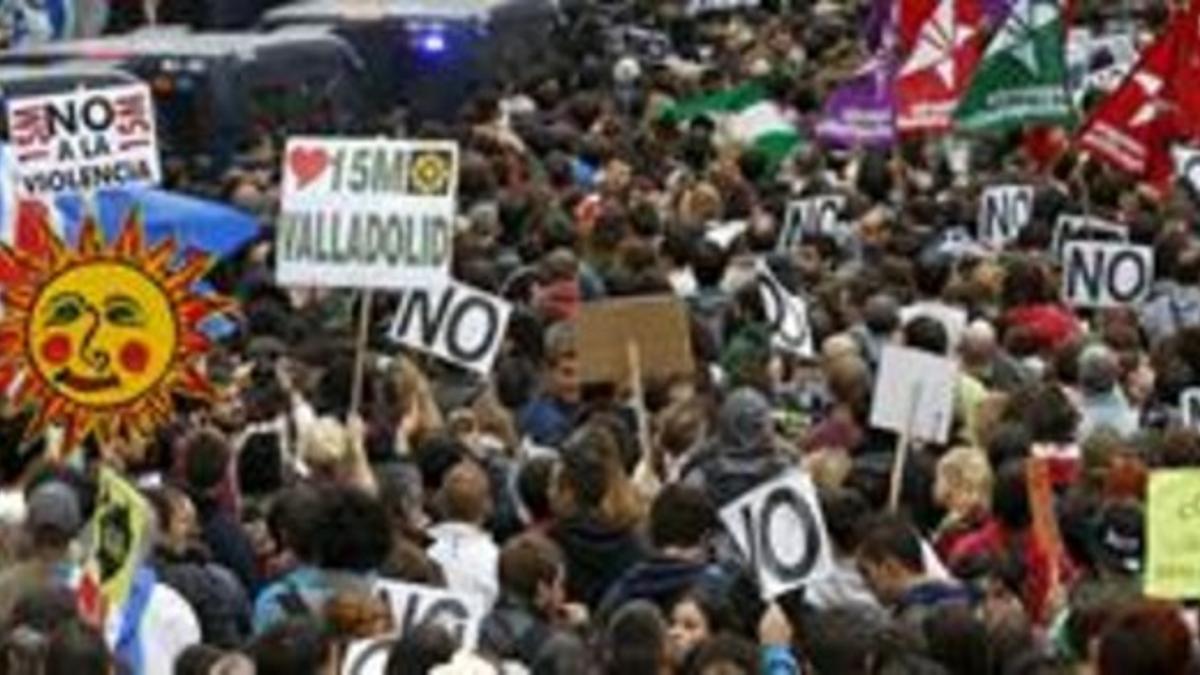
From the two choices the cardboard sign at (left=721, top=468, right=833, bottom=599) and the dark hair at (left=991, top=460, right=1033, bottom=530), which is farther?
the dark hair at (left=991, top=460, right=1033, bottom=530)

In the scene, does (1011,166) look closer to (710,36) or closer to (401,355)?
(401,355)

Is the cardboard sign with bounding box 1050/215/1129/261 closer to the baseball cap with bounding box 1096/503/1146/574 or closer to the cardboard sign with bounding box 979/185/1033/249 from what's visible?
the cardboard sign with bounding box 979/185/1033/249

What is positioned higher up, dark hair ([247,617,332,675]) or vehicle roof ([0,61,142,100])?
dark hair ([247,617,332,675])

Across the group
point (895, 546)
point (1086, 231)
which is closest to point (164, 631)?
point (895, 546)

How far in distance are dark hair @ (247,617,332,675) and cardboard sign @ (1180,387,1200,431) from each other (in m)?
5.36

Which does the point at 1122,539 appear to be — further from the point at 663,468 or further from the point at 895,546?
the point at 663,468

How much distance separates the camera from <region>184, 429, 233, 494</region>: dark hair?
14094mm

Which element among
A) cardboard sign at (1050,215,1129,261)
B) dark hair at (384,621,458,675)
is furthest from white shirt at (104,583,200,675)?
cardboard sign at (1050,215,1129,261)

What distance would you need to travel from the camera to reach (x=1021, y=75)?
76.2 feet

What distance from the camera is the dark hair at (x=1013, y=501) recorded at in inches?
532

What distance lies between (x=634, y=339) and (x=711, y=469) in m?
1.78

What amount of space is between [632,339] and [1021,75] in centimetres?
735

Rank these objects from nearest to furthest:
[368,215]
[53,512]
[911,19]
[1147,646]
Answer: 1. [1147,646]
2. [53,512]
3. [368,215]
4. [911,19]

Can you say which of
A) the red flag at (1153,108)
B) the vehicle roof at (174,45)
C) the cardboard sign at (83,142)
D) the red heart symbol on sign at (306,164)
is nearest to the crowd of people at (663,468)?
the red flag at (1153,108)
